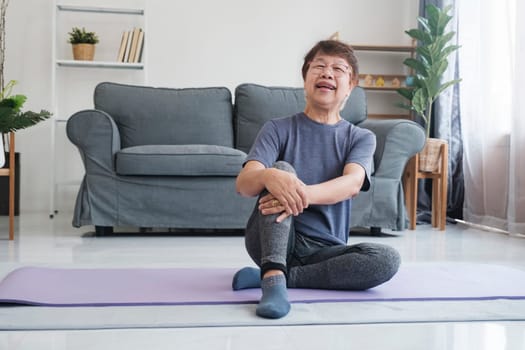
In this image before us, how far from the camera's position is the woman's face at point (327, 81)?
170cm

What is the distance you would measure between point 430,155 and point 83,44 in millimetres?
2466

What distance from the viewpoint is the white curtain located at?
3.48m

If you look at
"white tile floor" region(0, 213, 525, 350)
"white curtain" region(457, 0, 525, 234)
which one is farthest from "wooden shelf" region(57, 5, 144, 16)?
"white curtain" region(457, 0, 525, 234)

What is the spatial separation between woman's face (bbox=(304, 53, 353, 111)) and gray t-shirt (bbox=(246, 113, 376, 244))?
0.07 meters

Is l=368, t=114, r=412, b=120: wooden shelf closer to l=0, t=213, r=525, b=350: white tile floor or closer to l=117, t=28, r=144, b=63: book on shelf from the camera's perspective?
l=0, t=213, r=525, b=350: white tile floor

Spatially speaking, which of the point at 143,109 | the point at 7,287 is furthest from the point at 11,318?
the point at 143,109

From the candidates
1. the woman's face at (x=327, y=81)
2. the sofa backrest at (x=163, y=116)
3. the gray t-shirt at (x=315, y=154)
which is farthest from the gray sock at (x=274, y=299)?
the sofa backrest at (x=163, y=116)

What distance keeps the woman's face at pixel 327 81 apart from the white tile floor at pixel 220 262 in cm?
62

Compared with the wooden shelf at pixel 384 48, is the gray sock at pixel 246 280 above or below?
below

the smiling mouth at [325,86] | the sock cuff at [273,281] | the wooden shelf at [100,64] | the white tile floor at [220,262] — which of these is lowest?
the white tile floor at [220,262]

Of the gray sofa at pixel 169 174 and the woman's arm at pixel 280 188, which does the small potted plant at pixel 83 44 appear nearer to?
the gray sofa at pixel 169 174

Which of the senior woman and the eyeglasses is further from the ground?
the eyeglasses

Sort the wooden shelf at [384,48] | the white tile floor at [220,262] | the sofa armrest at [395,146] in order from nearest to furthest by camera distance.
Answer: the white tile floor at [220,262] < the sofa armrest at [395,146] < the wooden shelf at [384,48]

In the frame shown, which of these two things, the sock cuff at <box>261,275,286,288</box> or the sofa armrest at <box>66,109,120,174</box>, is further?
the sofa armrest at <box>66,109,120,174</box>
